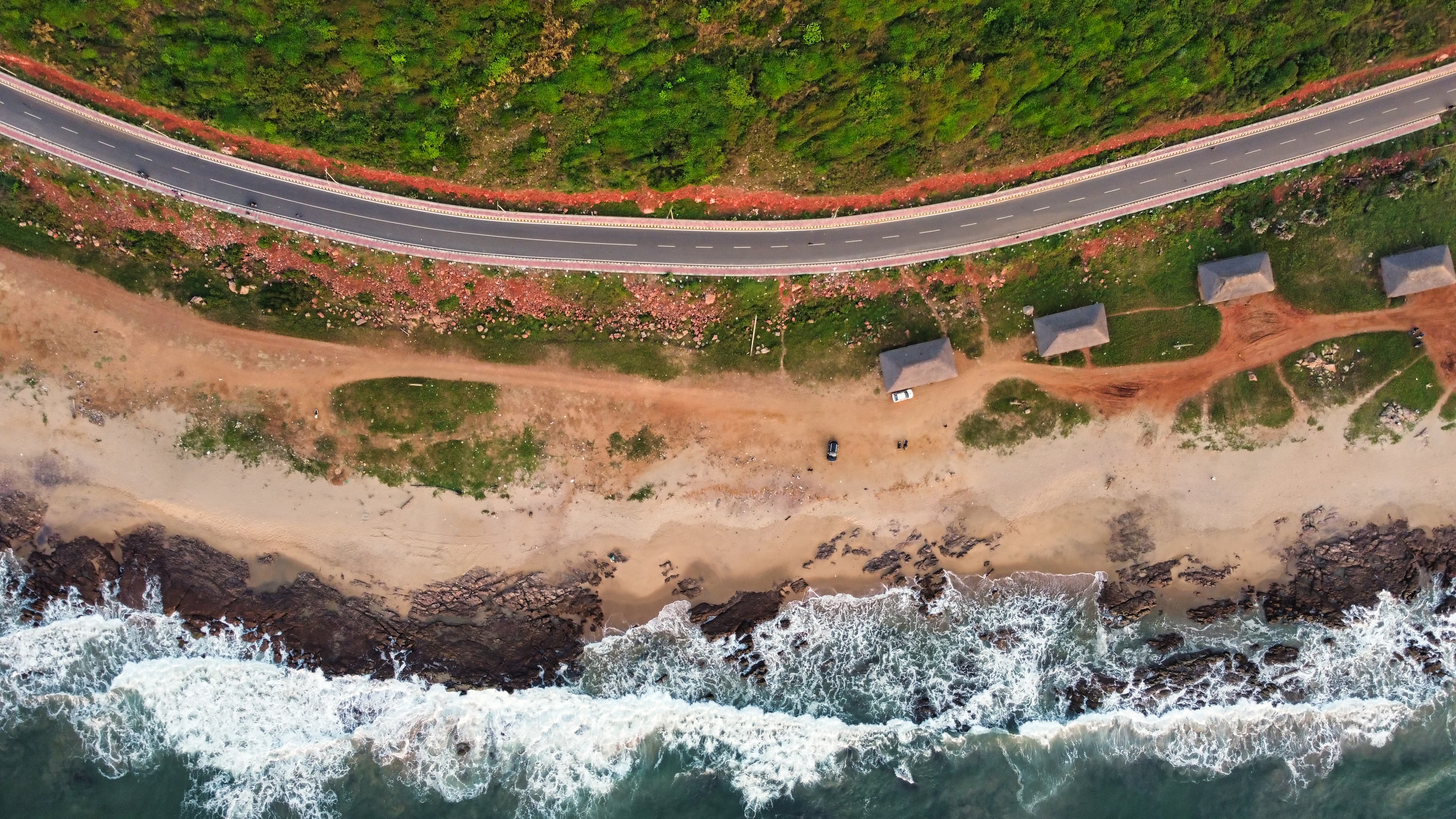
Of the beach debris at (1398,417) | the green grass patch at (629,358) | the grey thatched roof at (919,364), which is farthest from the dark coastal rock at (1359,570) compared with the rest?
the green grass patch at (629,358)

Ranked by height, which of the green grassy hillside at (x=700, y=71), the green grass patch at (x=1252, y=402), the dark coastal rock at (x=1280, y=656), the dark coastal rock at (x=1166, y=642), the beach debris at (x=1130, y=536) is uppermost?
the green grassy hillside at (x=700, y=71)

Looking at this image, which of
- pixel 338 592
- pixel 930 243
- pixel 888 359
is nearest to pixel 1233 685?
pixel 888 359

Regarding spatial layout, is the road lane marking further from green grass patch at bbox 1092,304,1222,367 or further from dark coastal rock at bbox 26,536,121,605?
green grass patch at bbox 1092,304,1222,367

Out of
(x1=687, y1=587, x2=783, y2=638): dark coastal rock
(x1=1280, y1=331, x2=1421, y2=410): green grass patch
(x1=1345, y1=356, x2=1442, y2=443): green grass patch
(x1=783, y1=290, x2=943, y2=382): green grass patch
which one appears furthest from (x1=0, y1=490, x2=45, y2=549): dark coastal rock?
(x1=1345, y1=356, x2=1442, y2=443): green grass patch

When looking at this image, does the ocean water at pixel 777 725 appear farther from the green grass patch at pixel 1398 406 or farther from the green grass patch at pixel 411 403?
the green grass patch at pixel 411 403

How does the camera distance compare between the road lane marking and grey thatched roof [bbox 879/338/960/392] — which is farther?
grey thatched roof [bbox 879/338/960/392]

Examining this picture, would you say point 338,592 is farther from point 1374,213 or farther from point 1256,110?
point 1374,213

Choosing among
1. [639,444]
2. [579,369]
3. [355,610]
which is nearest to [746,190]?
[579,369]
